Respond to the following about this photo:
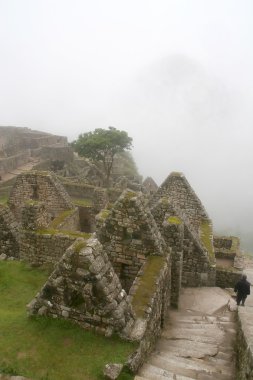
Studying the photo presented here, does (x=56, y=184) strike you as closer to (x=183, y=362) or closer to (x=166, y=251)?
(x=166, y=251)

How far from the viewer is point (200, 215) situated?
1681 centimetres

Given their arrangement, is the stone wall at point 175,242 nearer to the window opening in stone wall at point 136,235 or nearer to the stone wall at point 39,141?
the window opening in stone wall at point 136,235

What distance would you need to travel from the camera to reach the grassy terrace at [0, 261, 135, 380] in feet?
19.1

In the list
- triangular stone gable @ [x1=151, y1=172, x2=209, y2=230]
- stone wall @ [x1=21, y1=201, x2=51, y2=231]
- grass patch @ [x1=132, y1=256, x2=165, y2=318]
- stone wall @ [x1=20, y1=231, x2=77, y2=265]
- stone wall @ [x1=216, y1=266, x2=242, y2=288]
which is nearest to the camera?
grass patch @ [x1=132, y1=256, x2=165, y2=318]

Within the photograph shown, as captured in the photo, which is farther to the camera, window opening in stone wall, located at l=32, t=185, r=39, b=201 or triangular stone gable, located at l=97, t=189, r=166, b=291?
window opening in stone wall, located at l=32, t=185, r=39, b=201

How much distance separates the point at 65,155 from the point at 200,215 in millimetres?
37352

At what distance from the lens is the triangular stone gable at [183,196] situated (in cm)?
1659

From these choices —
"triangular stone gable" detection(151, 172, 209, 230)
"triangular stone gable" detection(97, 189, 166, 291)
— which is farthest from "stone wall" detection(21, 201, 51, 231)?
"triangular stone gable" detection(151, 172, 209, 230)

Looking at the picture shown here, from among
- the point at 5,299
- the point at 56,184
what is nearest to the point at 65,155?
the point at 56,184

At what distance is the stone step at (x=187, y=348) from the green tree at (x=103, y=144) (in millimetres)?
34692

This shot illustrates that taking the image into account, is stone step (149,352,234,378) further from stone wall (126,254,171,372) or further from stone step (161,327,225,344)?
stone step (161,327,225,344)

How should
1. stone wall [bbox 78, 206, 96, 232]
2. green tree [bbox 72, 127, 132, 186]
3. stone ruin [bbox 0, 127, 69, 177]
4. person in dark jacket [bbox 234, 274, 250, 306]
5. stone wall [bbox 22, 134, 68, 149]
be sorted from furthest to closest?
stone wall [bbox 22, 134, 68, 149], stone ruin [bbox 0, 127, 69, 177], green tree [bbox 72, 127, 132, 186], stone wall [bbox 78, 206, 96, 232], person in dark jacket [bbox 234, 274, 250, 306]

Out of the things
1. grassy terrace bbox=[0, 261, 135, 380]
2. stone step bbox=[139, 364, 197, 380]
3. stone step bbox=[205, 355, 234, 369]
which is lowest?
stone step bbox=[205, 355, 234, 369]

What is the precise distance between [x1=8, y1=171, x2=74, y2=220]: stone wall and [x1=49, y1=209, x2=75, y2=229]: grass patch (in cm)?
40
